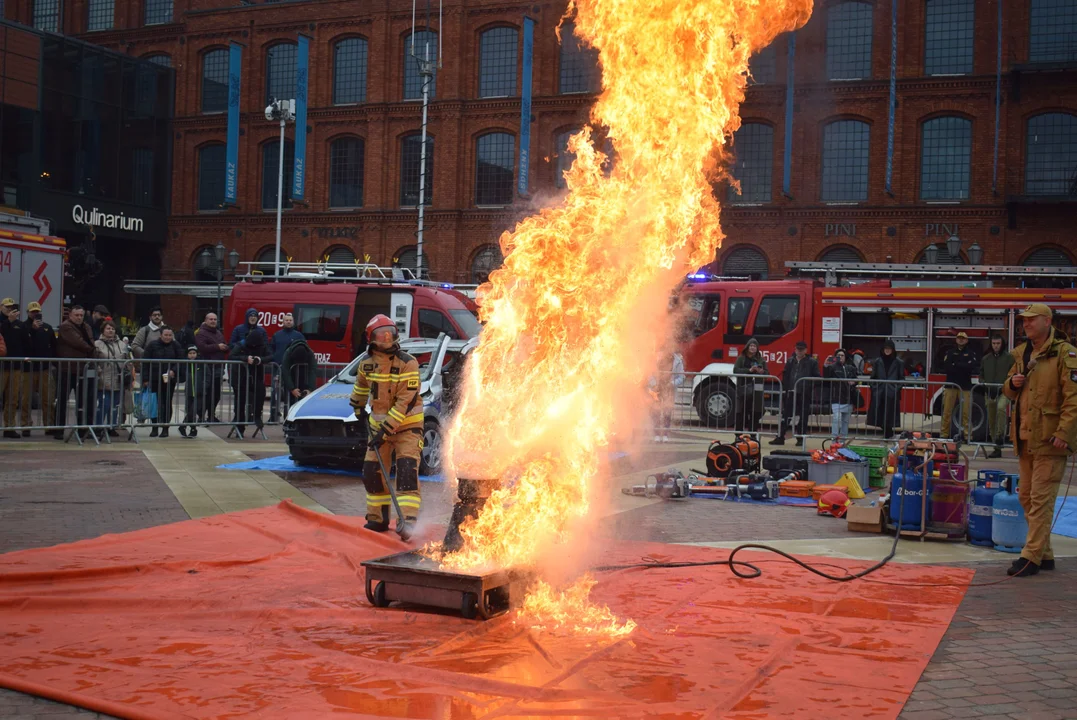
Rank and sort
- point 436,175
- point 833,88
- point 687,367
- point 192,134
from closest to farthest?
point 687,367 < point 833,88 < point 436,175 < point 192,134

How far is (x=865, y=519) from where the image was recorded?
400 inches

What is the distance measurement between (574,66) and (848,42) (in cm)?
1035

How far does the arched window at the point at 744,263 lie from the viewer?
3820 centimetres

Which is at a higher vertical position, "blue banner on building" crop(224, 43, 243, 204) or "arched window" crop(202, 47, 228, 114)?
"arched window" crop(202, 47, 228, 114)

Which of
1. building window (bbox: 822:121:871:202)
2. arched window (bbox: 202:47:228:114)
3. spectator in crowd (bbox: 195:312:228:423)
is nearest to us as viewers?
spectator in crowd (bbox: 195:312:228:423)

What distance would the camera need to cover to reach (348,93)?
44.2m

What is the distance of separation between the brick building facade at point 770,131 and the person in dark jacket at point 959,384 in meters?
12.0

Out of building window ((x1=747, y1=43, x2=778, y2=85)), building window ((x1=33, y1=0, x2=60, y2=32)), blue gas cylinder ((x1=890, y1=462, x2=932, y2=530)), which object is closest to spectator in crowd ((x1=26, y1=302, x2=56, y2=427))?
blue gas cylinder ((x1=890, y1=462, x2=932, y2=530))

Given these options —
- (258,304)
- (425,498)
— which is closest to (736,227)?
(258,304)

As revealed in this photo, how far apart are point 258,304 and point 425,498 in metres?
16.8

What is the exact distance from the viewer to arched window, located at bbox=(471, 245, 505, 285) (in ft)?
134

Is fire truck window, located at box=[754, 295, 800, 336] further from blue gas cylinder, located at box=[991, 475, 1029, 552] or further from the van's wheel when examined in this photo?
blue gas cylinder, located at box=[991, 475, 1029, 552]

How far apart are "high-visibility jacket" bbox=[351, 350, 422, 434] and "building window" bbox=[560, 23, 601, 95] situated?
30.0 meters

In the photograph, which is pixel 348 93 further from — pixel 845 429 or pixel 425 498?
pixel 425 498
